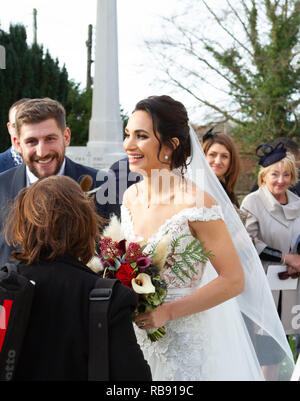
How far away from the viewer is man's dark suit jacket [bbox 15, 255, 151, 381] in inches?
65.1

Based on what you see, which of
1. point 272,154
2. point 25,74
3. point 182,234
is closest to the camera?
point 182,234

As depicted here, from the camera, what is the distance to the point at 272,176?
180 inches

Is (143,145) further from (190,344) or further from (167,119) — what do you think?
(190,344)

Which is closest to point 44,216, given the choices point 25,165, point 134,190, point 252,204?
point 134,190

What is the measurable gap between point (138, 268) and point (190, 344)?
68 centimetres

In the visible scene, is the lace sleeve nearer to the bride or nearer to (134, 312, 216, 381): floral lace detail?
the bride

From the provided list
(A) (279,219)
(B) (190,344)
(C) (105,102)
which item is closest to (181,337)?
(B) (190,344)

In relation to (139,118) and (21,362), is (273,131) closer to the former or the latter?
(139,118)

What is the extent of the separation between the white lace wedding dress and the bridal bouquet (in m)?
0.19

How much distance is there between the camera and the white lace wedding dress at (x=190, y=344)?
2.50 m

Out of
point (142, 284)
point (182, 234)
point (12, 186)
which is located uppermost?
point (12, 186)

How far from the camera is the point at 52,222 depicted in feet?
5.67

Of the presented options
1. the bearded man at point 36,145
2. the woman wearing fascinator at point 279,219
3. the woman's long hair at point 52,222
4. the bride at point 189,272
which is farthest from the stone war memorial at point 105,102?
the woman's long hair at point 52,222

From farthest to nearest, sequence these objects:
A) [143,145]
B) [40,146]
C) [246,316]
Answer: [40,146] < [246,316] < [143,145]
